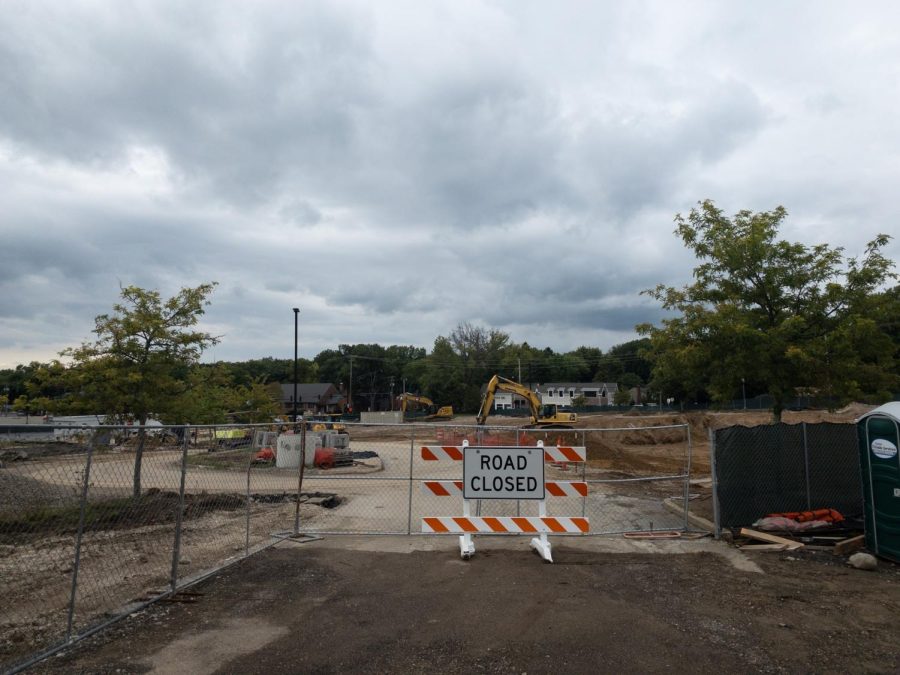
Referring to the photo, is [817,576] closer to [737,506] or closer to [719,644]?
[737,506]

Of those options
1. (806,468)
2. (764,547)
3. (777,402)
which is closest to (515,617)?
(764,547)

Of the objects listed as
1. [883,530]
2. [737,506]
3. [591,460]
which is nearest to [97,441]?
[737,506]

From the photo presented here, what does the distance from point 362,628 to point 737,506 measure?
6.99 metres

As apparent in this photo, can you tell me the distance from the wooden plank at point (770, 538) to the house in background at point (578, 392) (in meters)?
109

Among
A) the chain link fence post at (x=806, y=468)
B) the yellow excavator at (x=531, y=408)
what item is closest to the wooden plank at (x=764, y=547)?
the chain link fence post at (x=806, y=468)

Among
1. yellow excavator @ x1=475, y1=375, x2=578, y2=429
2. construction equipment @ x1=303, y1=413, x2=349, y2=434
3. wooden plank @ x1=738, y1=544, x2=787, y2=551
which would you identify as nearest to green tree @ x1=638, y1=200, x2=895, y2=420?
wooden plank @ x1=738, y1=544, x2=787, y2=551

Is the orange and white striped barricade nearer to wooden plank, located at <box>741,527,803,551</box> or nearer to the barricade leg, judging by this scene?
the barricade leg

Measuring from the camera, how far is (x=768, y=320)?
39.6 ft

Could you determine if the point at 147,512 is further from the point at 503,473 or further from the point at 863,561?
the point at 863,561

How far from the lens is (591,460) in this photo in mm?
26875

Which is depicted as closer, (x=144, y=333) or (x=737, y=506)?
(x=737, y=506)

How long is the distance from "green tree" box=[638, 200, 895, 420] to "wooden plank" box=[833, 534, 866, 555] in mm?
3207

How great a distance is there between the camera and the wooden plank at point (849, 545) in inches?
345

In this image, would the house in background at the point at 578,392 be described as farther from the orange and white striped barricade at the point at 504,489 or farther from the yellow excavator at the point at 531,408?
the orange and white striped barricade at the point at 504,489
